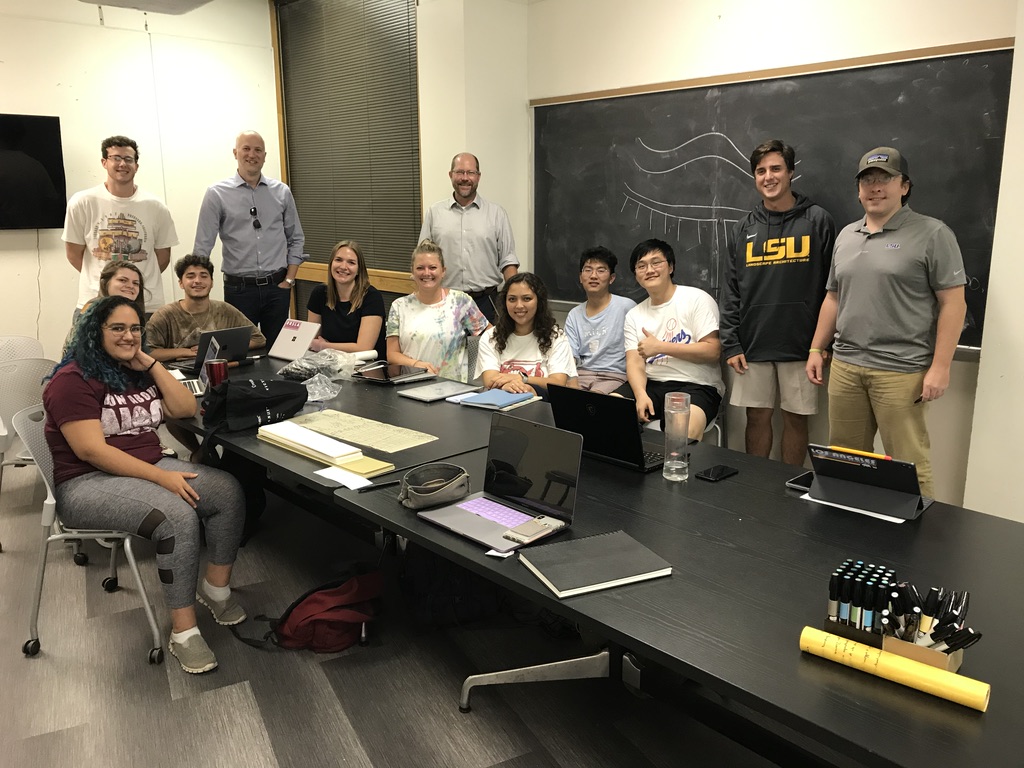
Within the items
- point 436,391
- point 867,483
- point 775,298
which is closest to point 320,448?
point 436,391

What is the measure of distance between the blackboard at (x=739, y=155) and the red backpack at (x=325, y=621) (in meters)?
2.36

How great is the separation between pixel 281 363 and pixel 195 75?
11.3 ft

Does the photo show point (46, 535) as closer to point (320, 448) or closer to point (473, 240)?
point (320, 448)

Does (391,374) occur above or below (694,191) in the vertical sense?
below

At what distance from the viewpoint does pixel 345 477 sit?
2084mm

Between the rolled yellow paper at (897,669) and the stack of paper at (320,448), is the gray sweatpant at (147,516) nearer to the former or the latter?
the stack of paper at (320,448)

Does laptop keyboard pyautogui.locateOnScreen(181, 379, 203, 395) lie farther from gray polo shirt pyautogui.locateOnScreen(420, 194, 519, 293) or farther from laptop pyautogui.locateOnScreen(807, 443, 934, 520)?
laptop pyautogui.locateOnScreen(807, 443, 934, 520)

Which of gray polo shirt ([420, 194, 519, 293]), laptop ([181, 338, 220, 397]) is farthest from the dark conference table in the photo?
gray polo shirt ([420, 194, 519, 293])

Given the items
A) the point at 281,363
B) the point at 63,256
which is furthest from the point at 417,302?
the point at 63,256

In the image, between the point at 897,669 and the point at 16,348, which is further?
the point at 16,348

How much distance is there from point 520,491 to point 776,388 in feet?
6.77

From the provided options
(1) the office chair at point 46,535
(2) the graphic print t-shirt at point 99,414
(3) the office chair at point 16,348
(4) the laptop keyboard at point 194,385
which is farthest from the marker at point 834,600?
(3) the office chair at point 16,348

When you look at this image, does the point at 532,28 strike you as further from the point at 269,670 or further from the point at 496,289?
the point at 269,670

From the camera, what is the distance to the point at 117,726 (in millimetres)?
2090
